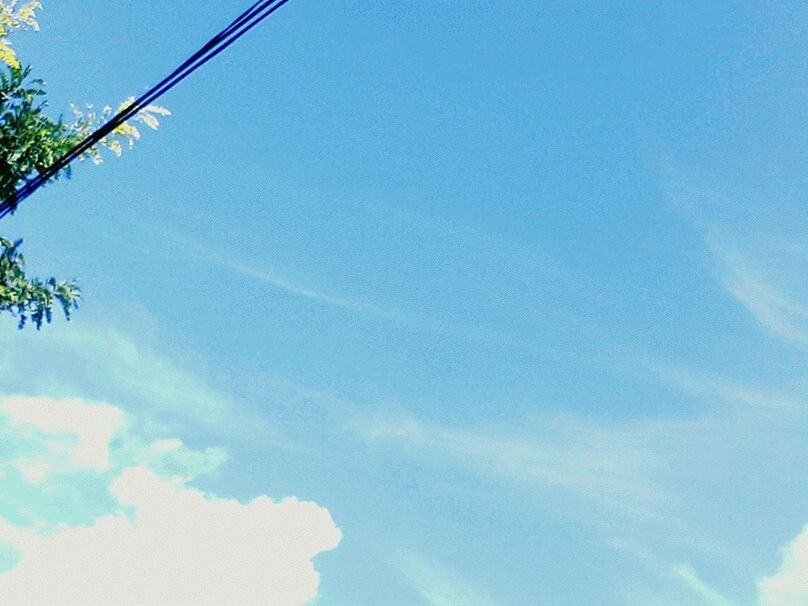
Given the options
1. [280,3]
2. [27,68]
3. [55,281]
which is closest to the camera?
[280,3]

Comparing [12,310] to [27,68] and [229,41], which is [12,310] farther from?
[229,41]

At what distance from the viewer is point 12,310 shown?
570 inches

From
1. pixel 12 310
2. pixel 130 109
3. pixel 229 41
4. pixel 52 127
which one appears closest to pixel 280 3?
pixel 229 41

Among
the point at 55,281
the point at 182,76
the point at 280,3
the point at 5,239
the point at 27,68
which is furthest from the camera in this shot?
the point at 55,281

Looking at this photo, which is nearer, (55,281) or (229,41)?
(229,41)

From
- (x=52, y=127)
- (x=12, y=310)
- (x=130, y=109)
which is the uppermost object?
(x=52, y=127)

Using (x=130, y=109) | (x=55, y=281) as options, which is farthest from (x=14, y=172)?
(x=130, y=109)

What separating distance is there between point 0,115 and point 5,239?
2.53m

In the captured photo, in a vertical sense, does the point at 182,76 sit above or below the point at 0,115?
below

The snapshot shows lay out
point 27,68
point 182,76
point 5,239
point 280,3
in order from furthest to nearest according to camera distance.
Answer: point 5,239, point 27,68, point 182,76, point 280,3

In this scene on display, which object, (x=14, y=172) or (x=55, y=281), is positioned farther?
(x=55, y=281)

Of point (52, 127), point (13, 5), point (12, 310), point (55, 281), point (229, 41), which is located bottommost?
point (229, 41)

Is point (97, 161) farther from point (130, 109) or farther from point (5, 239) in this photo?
point (130, 109)

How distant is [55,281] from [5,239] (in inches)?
53.1
